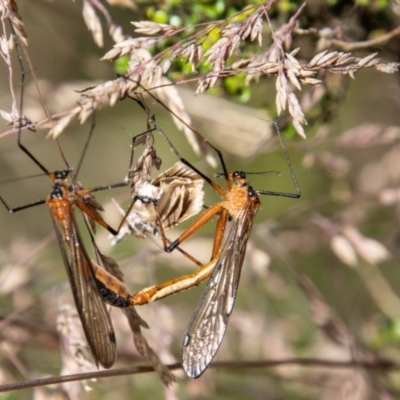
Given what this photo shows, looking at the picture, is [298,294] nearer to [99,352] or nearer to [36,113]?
[36,113]

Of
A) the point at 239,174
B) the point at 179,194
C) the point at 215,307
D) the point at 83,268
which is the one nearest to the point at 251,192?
the point at 239,174

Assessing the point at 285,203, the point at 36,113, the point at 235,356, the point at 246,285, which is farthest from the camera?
the point at 285,203

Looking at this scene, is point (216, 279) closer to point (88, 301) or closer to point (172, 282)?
point (172, 282)

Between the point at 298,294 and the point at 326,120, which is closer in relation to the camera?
the point at 326,120

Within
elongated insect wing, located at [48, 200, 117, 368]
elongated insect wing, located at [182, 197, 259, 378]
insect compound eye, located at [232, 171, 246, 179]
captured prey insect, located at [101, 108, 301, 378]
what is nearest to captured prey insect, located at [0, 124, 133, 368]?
elongated insect wing, located at [48, 200, 117, 368]

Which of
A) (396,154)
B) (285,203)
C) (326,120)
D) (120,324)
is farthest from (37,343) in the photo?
(285,203)

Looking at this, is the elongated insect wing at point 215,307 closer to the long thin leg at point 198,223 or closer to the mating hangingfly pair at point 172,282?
the mating hangingfly pair at point 172,282

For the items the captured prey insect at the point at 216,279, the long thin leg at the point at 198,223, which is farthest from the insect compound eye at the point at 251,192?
the long thin leg at the point at 198,223
